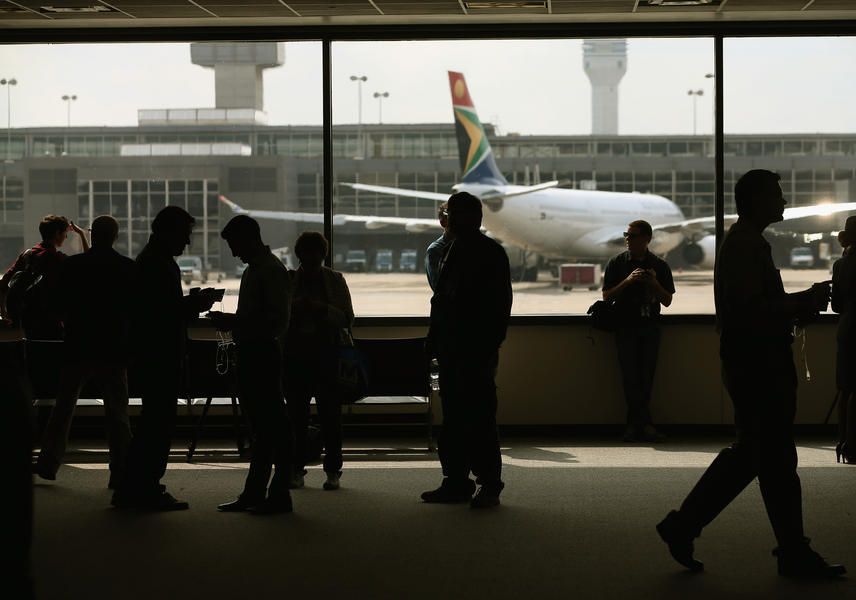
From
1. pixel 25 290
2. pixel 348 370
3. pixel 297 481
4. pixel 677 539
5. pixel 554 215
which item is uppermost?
pixel 554 215

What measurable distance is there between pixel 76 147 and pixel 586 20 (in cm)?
385

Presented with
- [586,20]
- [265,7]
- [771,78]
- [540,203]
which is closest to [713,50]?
[771,78]

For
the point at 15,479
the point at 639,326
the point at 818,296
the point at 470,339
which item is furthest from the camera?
the point at 639,326

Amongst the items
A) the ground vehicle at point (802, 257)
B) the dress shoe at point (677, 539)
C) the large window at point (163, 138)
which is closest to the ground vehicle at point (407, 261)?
the large window at point (163, 138)

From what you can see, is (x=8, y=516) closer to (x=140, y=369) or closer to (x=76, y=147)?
(x=140, y=369)

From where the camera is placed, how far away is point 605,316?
314 inches

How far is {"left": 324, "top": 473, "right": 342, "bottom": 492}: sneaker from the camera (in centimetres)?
611

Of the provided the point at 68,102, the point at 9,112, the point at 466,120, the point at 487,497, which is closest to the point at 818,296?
the point at 487,497

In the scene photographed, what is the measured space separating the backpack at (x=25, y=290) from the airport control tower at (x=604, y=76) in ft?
13.1

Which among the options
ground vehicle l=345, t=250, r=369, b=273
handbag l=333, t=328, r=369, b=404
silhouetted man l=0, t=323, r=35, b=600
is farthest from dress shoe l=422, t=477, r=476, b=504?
silhouetted man l=0, t=323, r=35, b=600

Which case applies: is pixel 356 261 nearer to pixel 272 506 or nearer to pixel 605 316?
pixel 605 316

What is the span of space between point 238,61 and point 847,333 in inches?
178

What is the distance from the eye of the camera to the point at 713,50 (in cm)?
819

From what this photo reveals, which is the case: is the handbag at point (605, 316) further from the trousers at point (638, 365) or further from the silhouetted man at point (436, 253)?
the silhouetted man at point (436, 253)
